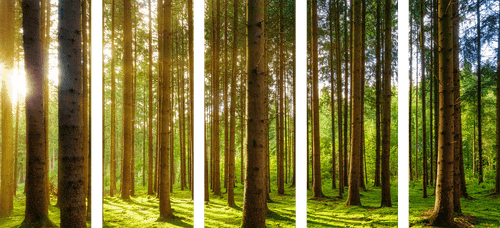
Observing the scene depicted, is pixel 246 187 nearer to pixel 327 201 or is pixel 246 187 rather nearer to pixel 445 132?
pixel 445 132

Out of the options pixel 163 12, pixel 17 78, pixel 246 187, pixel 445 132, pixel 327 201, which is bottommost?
pixel 327 201

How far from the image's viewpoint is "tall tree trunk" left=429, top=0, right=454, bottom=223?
420cm

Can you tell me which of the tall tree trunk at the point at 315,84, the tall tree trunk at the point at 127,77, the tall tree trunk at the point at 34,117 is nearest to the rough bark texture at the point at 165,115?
the tall tree trunk at the point at 34,117

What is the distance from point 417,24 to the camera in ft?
31.0

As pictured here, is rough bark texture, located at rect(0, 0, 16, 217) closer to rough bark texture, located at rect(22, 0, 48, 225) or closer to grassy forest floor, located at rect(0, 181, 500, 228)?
grassy forest floor, located at rect(0, 181, 500, 228)

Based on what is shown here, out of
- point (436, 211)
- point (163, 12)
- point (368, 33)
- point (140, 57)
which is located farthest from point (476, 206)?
point (140, 57)

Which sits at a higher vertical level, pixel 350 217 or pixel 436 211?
pixel 436 211

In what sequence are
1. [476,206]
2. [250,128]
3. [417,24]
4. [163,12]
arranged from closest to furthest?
[250,128]
[163,12]
[476,206]
[417,24]

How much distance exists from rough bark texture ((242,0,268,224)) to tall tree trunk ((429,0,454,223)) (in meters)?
3.38

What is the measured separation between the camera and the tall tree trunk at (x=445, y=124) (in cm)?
420

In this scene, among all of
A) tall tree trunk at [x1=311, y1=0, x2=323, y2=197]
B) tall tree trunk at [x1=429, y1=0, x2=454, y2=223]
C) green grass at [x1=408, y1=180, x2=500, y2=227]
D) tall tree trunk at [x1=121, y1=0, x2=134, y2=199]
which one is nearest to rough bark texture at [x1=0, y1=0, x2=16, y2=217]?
tall tree trunk at [x1=121, y1=0, x2=134, y2=199]

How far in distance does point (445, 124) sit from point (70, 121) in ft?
19.6

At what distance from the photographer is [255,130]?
3529 millimetres

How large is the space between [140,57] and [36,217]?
8249mm
